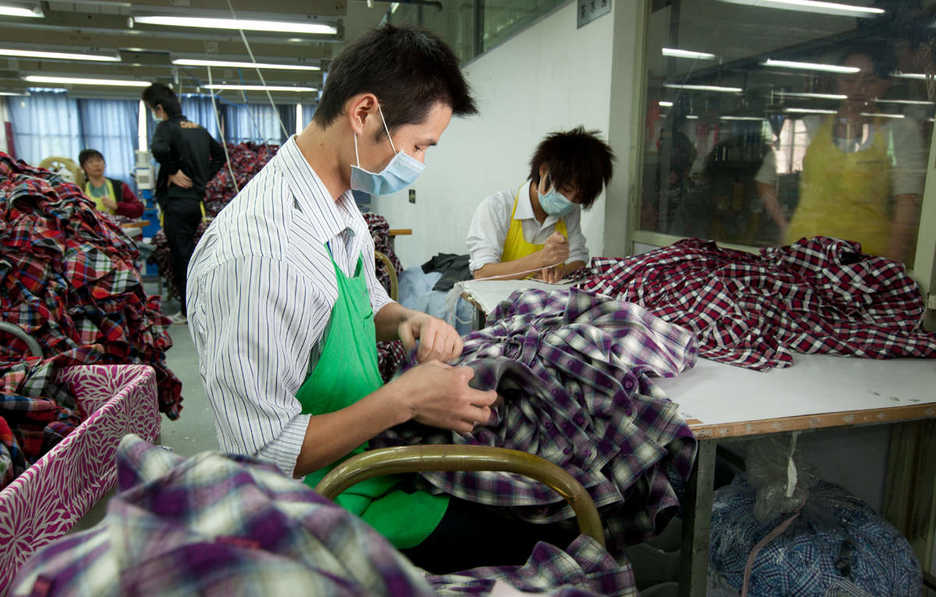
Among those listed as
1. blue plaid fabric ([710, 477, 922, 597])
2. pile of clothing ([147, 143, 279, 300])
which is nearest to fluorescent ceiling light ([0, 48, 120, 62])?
pile of clothing ([147, 143, 279, 300])

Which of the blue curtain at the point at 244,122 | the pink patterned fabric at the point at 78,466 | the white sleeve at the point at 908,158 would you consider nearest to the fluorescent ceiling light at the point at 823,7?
the white sleeve at the point at 908,158

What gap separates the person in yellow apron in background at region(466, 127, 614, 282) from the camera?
2.65 m

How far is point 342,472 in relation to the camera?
0.95 meters

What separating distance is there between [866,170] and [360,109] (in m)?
1.52

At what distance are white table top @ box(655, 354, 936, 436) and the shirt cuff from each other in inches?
27.1

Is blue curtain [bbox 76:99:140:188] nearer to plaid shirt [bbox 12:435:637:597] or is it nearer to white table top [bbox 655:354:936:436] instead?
white table top [bbox 655:354:936:436]

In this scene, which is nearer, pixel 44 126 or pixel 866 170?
pixel 866 170

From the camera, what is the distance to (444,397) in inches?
41.4

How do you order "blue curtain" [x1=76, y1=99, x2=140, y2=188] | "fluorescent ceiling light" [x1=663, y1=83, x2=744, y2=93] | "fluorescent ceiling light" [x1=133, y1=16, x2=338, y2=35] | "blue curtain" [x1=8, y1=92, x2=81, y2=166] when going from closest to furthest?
"fluorescent ceiling light" [x1=663, y1=83, x2=744, y2=93] → "fluorescent ceiling light" [x1=133, y1=16, x2=338, y2=35] → "blue curtain" [x1=8, y1=92, x2=81, y2=166] → "blue curtain" [x1=76, y1=99, x2=140, y2=188]

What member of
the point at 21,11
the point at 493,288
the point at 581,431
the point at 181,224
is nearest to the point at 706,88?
the point at 493,288

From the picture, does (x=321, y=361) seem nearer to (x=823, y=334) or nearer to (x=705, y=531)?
(x=705, y=531)

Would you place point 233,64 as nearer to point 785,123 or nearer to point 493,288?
point 493,288

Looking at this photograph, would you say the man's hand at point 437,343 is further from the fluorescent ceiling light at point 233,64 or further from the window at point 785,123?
the fluorescent ceiling light at point 233,64

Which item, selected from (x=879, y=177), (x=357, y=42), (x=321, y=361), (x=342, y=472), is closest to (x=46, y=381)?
(x=321, y=361)
